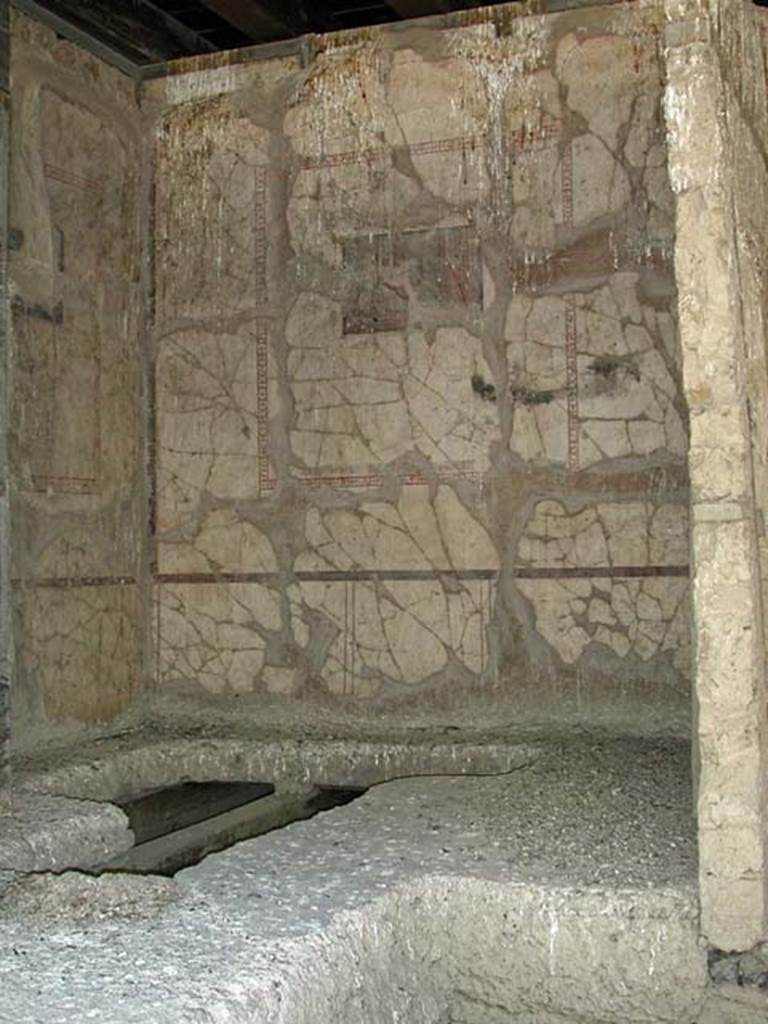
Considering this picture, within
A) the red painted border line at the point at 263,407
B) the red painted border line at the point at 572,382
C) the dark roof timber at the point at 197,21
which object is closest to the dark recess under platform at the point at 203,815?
the red painted border line at the point at 263,407

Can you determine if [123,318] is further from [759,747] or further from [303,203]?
[759,747]

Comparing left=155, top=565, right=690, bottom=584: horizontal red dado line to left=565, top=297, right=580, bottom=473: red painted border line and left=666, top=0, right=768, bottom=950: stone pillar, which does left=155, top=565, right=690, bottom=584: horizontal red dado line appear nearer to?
left=565, top=297, right=580, bottom=473: red painted border line

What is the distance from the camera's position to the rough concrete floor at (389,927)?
6.62 feet

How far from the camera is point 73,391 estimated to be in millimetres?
4195

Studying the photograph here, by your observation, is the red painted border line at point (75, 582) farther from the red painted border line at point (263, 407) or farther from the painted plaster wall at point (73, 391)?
the red painted border line at point (263, 407)

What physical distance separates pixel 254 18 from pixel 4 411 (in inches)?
64.3

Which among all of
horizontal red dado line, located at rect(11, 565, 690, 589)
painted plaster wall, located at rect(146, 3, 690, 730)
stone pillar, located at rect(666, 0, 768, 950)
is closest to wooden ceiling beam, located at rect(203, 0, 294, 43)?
painted plaster wall, located at rect(146, 3, 690, 730)

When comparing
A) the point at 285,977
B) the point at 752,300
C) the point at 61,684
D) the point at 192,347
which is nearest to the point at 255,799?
the point at 61,684

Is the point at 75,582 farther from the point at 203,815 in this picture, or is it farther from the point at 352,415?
the point at 352,415

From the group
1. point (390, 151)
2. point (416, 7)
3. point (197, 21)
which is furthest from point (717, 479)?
point (197, 21)

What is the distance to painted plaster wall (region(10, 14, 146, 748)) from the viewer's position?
13.0ft

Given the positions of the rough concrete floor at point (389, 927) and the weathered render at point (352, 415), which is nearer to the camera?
the rough concrete floor at point (389, 927)

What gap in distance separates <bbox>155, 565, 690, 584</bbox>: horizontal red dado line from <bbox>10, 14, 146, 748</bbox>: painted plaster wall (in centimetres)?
26

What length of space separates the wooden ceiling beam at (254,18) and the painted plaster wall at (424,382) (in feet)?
0.34
